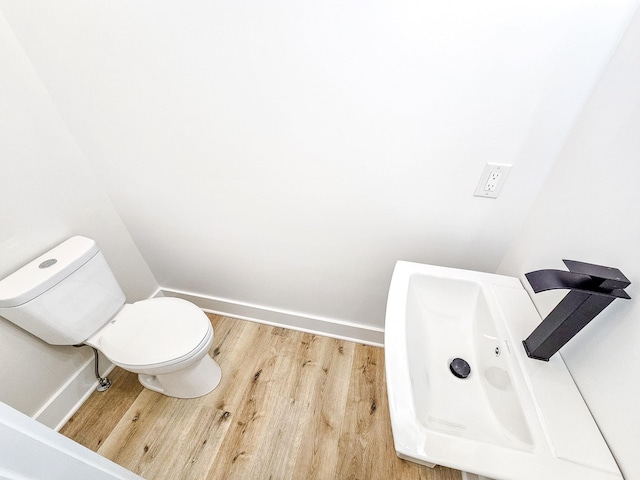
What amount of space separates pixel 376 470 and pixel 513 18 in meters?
1.60

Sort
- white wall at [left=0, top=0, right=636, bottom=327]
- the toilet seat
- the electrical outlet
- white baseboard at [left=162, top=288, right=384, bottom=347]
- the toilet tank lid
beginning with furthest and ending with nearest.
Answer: white baseboard at [left=162, top=288, right=384, bottom=347] → the toilet seat → the toilet tank lid → the electrical outlet → white wall at [left=0, top=0, right=636, bottom=327]

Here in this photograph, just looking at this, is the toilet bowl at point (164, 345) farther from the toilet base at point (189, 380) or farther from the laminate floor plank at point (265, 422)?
the laminate floor plank at point (265, 422)

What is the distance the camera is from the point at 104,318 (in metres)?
1.26

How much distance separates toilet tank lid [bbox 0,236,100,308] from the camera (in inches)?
37.9

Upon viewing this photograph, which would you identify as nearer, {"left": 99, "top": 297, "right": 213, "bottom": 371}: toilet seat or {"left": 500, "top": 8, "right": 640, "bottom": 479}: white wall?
{"left": 500, "top": 8, "right": 640, "bottom": 479}: white wall

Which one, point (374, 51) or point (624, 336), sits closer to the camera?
point (624, 336)

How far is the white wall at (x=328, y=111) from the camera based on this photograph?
698 mm

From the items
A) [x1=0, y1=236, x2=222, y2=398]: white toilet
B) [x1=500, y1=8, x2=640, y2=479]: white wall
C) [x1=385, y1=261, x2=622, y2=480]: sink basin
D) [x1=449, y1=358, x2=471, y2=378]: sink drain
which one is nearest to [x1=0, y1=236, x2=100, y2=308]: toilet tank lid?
[x1=0, y1=236, x2=222, y2=398]: white toilet

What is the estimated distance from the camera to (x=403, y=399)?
0.62 metres

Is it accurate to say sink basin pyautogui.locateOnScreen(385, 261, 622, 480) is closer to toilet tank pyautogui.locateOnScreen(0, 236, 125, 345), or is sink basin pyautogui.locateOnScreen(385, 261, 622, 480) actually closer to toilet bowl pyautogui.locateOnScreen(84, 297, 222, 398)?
toilet bowl pyautogui.locateOnScreen(84, 297, 222, 398)

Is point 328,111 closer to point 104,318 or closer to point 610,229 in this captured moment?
point 610,229

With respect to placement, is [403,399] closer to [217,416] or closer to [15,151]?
[217,416]

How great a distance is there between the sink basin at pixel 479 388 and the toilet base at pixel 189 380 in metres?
1.02

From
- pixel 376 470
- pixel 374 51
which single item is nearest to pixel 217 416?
pixel 376 470
